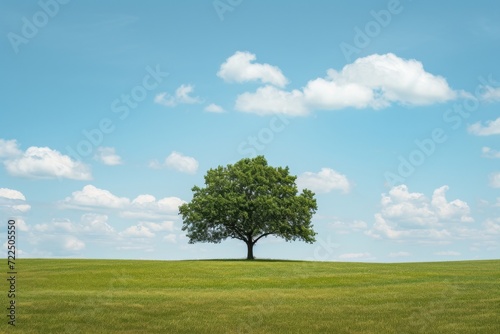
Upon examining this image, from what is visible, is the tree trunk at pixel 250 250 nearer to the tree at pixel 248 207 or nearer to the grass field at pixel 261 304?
the tree at pixel 248 207

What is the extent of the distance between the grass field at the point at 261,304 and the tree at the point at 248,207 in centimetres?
3145

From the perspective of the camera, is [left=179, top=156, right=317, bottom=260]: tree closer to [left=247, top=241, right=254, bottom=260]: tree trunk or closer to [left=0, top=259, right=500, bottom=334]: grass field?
[left=247, top=241, right=254, bottom=260]: tree trunk

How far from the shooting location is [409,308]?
2975cm

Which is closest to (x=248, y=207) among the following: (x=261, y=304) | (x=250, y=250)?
(x=250, y=250)

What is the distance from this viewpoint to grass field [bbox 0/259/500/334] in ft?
80.1

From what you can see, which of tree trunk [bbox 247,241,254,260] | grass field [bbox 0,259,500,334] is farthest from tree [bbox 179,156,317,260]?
grass field [bbox 0,259,500,334]

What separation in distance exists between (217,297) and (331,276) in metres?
19.3

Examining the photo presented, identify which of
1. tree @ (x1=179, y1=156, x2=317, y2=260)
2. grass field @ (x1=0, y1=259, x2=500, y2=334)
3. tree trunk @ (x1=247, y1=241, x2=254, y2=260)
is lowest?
grass field @ (x1=0, y1=259, x2=500, y2=334)

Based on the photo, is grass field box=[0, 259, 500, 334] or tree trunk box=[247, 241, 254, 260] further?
tree trunk box=[247, 241, 254, 260]

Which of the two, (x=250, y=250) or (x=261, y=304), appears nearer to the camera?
(x=261, y=304)

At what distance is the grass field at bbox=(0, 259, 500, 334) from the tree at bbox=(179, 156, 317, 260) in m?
31.4

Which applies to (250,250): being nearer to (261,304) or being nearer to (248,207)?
(248,207)

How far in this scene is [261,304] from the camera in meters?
32.5

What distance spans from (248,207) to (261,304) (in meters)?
54.4
